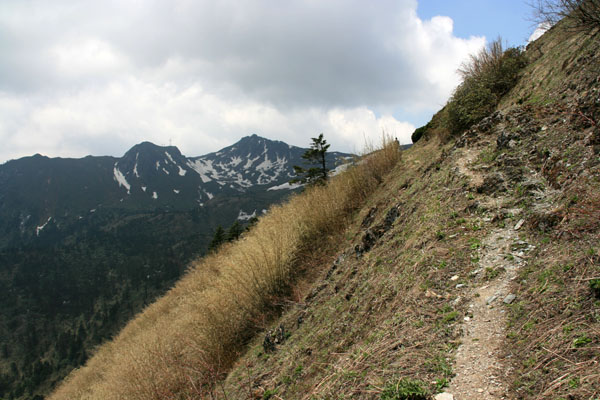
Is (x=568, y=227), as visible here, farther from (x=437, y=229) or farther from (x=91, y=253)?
(x=91, y=253)

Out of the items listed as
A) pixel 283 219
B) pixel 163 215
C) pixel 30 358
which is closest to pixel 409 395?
pixel 283 219

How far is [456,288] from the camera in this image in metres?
2.83

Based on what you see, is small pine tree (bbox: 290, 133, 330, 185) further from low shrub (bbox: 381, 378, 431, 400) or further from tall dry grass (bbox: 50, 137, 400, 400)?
low shrub (bbox: 381, 378, 431, 400)

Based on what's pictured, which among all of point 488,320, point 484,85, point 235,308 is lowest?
point 235,308

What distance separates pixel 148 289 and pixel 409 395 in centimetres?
13407

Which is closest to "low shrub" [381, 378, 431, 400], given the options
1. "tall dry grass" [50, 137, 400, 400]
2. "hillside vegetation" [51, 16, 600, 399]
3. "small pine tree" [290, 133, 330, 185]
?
"hillside vegetation" [51, 16, 600, 399]

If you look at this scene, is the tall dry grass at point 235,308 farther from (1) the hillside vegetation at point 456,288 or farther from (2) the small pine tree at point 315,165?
(2) the small pine tree at point 315,165

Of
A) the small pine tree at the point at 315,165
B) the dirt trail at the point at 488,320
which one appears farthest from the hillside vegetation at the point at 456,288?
the small pine tree at the point at 315,165

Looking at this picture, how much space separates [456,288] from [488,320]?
1.69 ft

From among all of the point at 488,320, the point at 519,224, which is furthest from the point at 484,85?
the point at 488,320

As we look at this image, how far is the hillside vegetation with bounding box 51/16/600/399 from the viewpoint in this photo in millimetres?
2006

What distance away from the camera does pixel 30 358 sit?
86.7 metres

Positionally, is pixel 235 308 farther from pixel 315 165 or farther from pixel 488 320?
pixel 315 165

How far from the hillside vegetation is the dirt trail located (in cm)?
1
